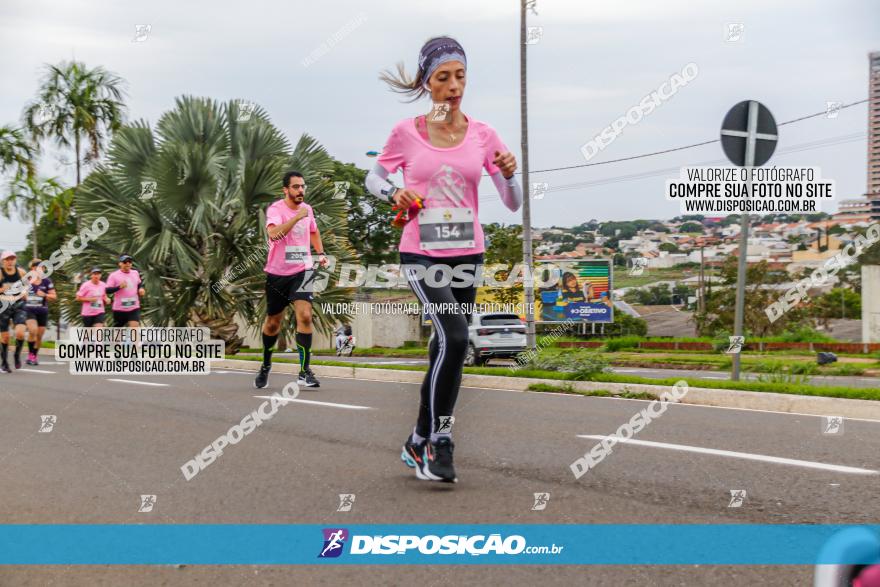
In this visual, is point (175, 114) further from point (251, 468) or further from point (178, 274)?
point (251, 468)

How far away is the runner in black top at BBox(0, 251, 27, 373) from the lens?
48.0 feet

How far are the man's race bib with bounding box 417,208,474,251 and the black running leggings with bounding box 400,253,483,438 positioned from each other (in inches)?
2.7

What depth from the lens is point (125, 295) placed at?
15.2 metres

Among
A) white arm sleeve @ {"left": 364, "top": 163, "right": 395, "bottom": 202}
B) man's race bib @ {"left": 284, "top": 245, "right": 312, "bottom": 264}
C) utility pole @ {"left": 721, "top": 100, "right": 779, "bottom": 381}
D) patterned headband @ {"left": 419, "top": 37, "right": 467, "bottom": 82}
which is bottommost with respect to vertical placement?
man's race bib @ {"left": 284, "top": 245, "right": 312, "bottom": 264}

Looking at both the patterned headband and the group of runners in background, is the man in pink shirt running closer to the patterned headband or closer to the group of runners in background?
the patterned headband

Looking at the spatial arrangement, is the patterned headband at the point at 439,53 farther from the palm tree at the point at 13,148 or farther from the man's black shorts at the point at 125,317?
the palm tree at the point at 13,148

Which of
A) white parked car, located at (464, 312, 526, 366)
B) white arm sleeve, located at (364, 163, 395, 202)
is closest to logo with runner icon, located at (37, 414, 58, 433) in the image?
white arm sleeve, located at (364, 163, 395, 202)

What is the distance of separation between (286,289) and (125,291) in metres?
6.22

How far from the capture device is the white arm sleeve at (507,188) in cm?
489

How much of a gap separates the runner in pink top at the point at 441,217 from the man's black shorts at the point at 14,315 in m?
12.6

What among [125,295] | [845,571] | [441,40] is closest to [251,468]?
[441,40]

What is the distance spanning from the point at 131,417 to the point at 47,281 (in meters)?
8.98

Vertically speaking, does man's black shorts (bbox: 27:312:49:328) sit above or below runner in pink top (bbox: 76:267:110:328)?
below

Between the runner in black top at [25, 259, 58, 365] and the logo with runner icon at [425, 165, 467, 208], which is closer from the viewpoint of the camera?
the logo with runner icon at [425, 165, 467, 208]
